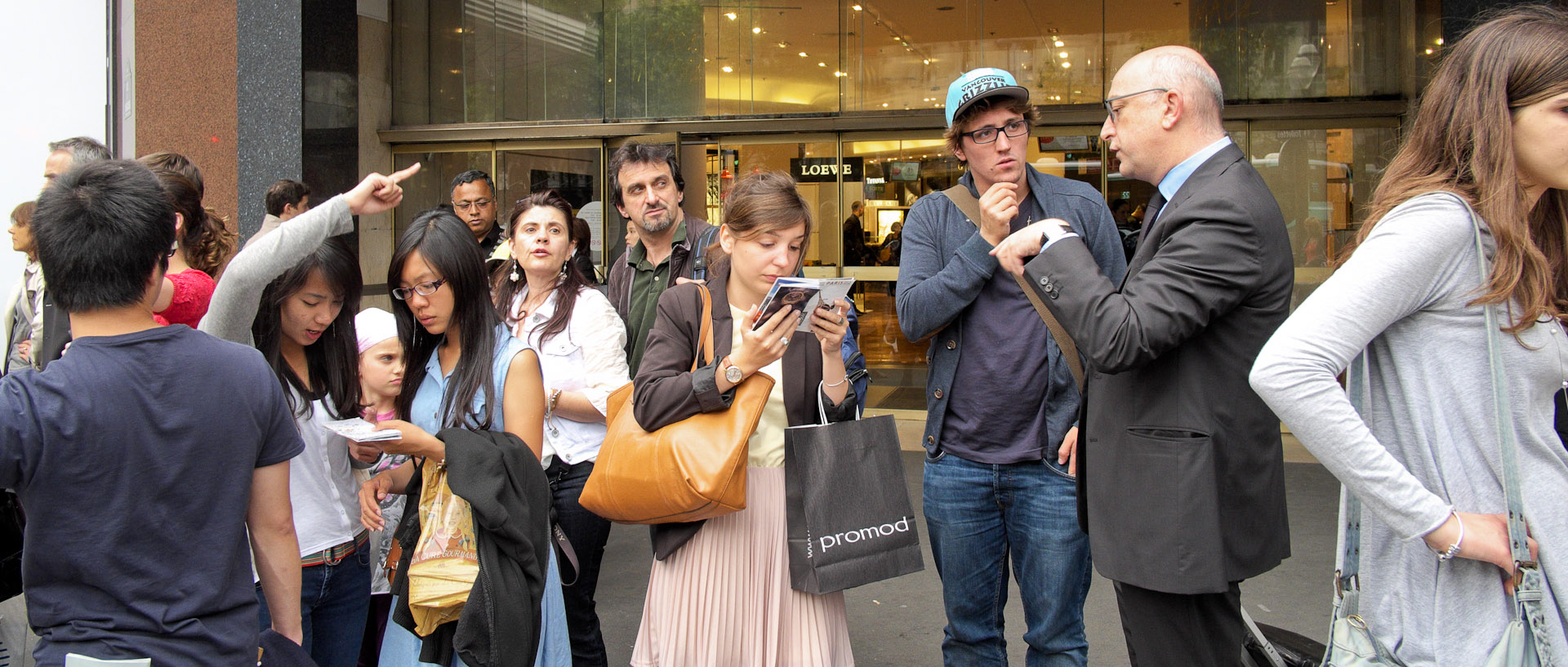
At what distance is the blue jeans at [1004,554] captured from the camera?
2977mm

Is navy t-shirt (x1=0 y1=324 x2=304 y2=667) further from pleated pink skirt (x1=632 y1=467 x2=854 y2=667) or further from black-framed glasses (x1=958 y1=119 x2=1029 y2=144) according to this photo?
black-framed glasses (x1=958 y1=119 x2=1029 y2=144)

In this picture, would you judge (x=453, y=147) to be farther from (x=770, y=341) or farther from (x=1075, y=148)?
(x=770, y=341)

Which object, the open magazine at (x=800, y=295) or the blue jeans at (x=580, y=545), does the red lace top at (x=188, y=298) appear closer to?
the blue jeans at (x=580, y=545)

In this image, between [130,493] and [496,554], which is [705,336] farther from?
[130,493]

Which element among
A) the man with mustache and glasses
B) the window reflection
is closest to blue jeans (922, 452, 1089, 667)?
the man with mustache and glasses

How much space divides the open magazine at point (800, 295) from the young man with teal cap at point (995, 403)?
570 mm

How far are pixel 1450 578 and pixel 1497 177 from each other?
75 cm

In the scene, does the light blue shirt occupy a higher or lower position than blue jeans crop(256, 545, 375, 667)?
higher

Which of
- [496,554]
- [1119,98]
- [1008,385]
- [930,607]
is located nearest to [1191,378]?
[1119,98]

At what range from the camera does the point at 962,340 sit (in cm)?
314

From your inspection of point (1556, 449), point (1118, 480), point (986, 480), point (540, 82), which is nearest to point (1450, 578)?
point (1556, 449)

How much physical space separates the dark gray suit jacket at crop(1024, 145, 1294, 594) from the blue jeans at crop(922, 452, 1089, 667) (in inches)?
28.7

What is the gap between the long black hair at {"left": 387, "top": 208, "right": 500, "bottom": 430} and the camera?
2.76 metres

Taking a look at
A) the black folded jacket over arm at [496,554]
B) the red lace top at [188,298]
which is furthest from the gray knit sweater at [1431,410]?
the red lace top at [188,298]
